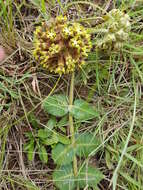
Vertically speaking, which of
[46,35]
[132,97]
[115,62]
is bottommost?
[132,97]

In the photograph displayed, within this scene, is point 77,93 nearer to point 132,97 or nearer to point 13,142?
point 132,97

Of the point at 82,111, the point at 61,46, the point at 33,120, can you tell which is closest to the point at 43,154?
the point at 33,120

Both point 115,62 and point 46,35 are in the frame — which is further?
point 115,62

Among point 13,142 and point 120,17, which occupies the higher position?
point 120,17

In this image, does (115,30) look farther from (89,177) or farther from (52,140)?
(89,177)

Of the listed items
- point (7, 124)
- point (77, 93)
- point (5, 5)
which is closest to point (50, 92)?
point (77, 93)

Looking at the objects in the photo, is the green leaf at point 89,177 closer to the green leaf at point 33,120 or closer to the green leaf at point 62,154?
the green leaf at point 62,154

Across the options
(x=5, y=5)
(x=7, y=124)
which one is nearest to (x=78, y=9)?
(x=5, y=5)
